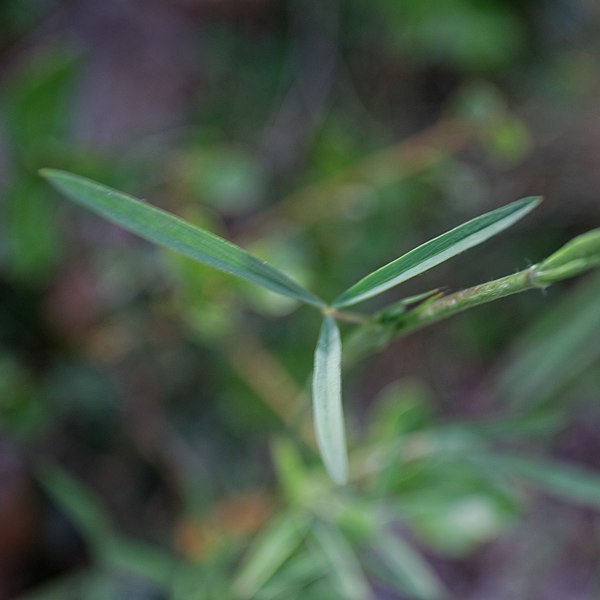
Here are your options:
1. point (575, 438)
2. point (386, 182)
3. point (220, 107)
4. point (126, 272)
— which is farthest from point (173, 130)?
point (575, 438)

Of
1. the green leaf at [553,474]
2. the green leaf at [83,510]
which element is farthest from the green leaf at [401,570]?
the green leaf at [83,510]

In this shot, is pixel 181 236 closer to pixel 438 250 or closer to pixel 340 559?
pixel 438 250

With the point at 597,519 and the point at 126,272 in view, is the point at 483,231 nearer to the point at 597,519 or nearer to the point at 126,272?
the point at 126,272

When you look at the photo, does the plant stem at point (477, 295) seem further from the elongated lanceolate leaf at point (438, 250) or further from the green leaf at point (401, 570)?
the green leaf at point (401, 570)

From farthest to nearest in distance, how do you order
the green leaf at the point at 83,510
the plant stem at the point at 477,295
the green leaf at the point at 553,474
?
the green leaf at the point at 83,510 < the green leaf at the point at 553,474 < the plant stem at the point at 477,295

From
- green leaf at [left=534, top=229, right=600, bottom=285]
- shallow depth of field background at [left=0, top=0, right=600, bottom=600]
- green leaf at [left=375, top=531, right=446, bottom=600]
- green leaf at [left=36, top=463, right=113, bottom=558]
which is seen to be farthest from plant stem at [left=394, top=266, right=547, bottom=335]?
green leaf at [left=36, top=463, right=113, bottom=558]

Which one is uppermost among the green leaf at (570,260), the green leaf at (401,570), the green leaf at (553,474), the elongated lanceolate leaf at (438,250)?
the elongated lanceolate leaf at (438,250)

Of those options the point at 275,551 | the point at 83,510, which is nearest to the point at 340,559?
the point at 275,551
